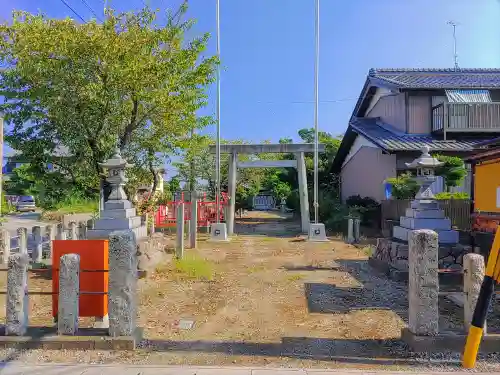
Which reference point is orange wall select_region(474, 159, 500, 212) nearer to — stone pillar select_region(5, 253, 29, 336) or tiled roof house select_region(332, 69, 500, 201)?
tiled roof house select_region(332, 69, 500, 201)

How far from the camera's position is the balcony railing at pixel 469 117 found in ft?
54.2

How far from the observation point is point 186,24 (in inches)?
391

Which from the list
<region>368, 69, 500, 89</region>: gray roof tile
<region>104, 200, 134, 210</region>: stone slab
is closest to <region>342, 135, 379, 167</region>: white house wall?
<region>368, 69, 500, 89</region>: gray roof tile

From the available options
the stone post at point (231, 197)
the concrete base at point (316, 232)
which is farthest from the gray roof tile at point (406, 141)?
the stone post at point (231, 197)

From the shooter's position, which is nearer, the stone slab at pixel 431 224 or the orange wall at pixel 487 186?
the stone slab at pixel 431 224

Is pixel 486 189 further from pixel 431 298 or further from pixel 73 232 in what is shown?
pixel 73 232

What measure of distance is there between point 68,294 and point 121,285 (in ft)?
2.00

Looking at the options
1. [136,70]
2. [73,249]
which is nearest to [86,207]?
[136,70]

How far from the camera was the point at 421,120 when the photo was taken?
688 inches

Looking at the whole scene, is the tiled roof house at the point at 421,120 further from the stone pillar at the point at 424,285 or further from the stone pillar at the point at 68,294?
the stone pillar at the point at 68,294

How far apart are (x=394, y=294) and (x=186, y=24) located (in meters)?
7.51

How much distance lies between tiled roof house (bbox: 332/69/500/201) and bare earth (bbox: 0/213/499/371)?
27.8ft

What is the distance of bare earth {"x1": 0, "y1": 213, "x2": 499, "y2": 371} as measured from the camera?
171 inches

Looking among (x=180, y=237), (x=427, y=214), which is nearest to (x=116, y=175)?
Answer: (x=180, y=237)
